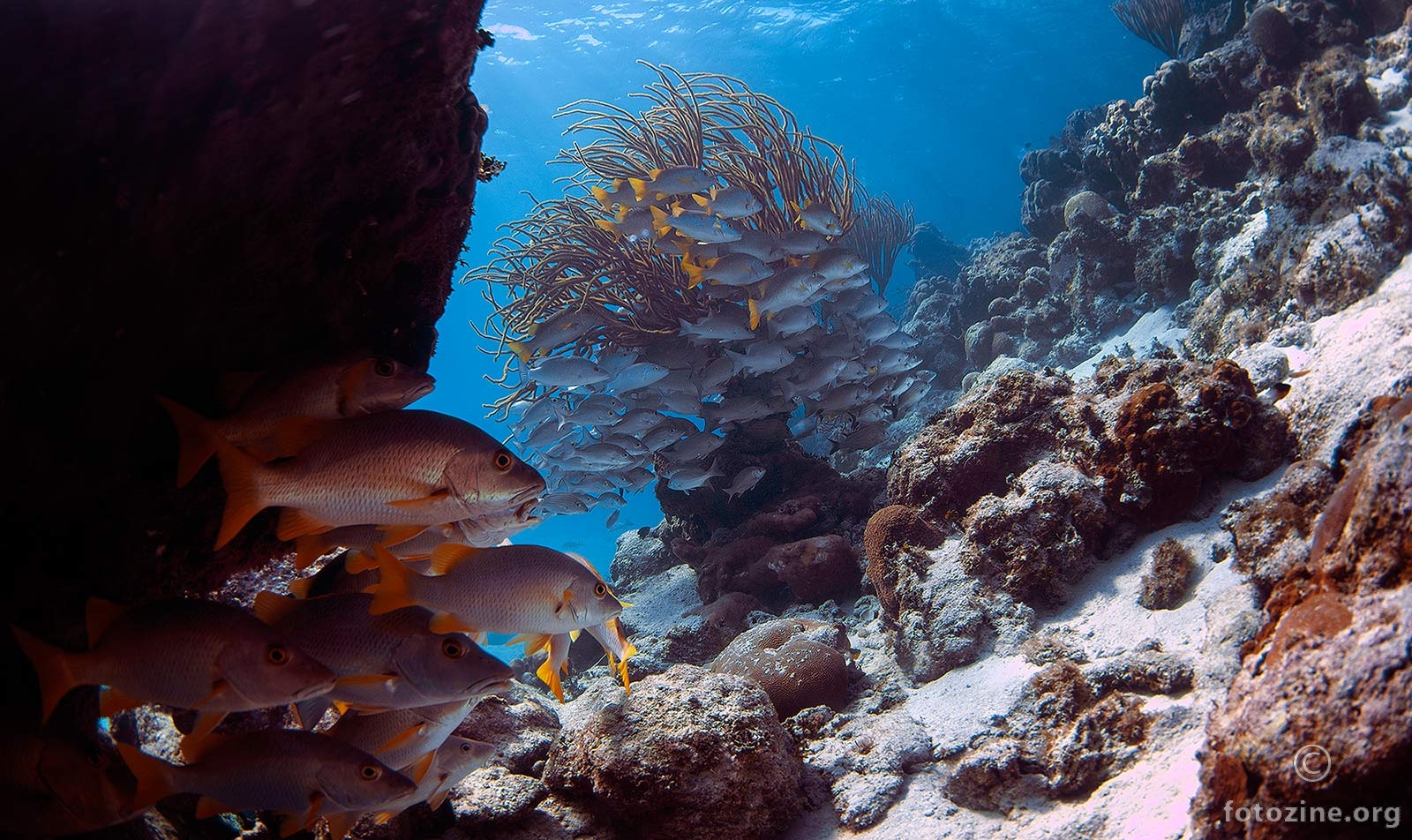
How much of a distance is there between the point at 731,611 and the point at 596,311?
3744 millimetres

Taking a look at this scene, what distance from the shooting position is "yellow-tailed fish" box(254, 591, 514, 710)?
204 cm

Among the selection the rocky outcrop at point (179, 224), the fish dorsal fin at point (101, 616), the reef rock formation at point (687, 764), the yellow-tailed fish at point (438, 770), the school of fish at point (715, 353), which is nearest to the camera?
the rocky outcrop at point (179, 224)

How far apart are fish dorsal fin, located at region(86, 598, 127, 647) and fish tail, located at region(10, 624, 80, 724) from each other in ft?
0.25

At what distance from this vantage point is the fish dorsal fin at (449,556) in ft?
7.26

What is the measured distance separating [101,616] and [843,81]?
208 feet

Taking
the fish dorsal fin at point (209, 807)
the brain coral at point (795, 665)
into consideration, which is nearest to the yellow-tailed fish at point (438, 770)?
the fish dorsal fin at point (209, 807)

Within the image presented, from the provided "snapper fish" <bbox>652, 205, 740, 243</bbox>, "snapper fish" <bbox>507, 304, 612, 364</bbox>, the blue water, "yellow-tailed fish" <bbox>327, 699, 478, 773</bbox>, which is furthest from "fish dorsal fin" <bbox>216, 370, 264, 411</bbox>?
the blue water

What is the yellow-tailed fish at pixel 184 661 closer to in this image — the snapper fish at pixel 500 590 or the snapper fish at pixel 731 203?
the snapper fish at pixel 500 590

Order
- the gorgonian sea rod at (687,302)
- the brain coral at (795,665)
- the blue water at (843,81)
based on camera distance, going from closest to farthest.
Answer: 1. the brain coral at (795,665)
2. the gorgonian sea rod at (687,302)
3. the blue water at (843,81)

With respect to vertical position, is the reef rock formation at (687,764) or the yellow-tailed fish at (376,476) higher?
the yellow-tailed fish at (376,476)

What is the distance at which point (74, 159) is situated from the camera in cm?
171

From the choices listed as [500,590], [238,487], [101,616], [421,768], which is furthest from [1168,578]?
[101,616]

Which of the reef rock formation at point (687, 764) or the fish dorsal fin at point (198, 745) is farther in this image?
the reef rock formation at point (687, 764)

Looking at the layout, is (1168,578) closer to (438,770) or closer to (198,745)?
(438,770)
